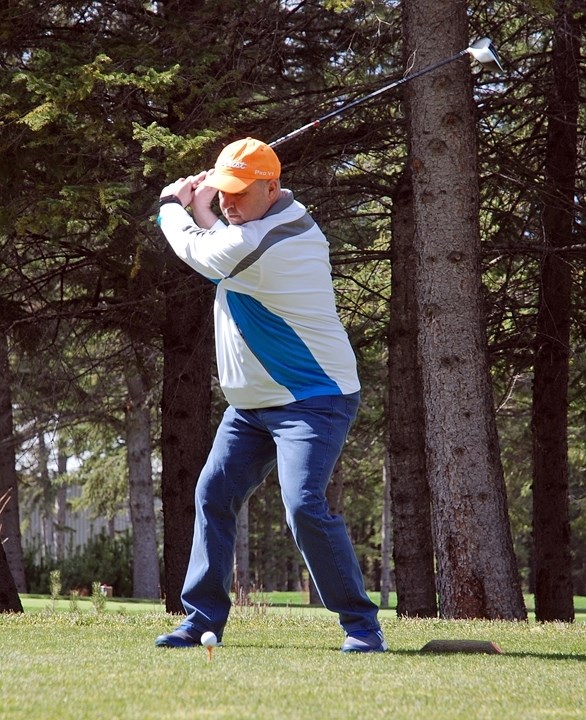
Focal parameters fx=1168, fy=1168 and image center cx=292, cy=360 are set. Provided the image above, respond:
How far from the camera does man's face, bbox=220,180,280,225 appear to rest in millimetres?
4996

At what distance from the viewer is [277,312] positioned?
4949 millimetres

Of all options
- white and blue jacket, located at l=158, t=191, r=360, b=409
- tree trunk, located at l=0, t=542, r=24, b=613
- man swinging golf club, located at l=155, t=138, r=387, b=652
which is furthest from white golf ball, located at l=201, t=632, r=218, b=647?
tree trunk, located at l=0, t=542, r=24, b=613

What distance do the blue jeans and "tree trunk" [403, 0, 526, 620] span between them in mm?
3853

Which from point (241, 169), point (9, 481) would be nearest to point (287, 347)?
point (241, 169)

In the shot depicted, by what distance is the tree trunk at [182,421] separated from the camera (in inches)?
501

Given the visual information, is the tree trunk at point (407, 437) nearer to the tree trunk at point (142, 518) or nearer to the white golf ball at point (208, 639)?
the white golf ball at point (208, 639)

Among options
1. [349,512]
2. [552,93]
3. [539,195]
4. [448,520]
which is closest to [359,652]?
[448,520]

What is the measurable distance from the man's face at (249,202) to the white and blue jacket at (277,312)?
0.18ft

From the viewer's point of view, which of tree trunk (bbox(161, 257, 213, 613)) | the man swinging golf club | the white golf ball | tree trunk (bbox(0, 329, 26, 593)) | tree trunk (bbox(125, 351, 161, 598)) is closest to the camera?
the white golf ball

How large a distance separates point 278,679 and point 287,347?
1.48 m

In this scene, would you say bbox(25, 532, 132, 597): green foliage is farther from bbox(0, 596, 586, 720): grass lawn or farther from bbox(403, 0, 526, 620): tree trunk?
bbox(0, 596, 586, 720): grass lawn

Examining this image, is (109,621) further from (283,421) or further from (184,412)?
(184,412)

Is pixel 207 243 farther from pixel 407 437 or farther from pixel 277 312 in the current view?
pixel 407 437

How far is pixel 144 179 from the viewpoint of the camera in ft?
32.8
